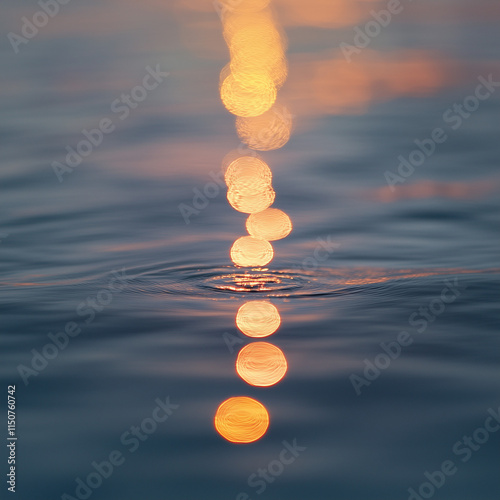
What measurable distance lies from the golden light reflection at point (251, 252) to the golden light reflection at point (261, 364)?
2300 millimetres

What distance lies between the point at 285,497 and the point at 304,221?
6899 mm

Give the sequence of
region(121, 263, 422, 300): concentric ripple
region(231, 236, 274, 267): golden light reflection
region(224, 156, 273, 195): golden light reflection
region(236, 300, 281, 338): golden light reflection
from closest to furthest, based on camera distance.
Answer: region(236, 300, 281, 338): golden light reflection
region(121, 263, 422, 300): concentric ripple
region(231, 236, 274, 267): golden light reflection
region(224, 156, 273, 195): golden light reflection

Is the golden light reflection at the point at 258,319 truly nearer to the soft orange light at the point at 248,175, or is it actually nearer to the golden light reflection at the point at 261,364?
the golden light reflection at the point at 261,364

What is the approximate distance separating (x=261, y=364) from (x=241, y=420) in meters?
1.02

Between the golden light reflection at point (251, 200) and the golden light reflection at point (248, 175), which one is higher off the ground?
the golden light reflection at point (248, 175)

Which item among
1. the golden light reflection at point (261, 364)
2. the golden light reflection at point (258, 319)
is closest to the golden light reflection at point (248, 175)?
the golden light reflection at point (258, 319)

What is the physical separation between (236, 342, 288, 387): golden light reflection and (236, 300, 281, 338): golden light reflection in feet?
0.71

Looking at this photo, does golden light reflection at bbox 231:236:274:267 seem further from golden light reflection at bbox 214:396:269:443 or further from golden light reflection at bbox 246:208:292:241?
golden light reflection at bbox 214:396:269:443

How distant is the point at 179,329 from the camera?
7703 mm

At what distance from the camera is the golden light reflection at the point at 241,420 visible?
5.75 m

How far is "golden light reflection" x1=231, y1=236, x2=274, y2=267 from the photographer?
31.7 ft

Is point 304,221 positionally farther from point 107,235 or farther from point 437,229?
point 107,235

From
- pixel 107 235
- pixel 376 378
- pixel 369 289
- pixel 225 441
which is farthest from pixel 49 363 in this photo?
pixel 107 235

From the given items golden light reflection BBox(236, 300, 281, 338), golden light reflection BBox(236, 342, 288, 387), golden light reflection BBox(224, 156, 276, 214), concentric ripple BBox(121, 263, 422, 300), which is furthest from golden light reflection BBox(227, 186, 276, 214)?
golden light reflection BBox(236, 342, 288, 387)
